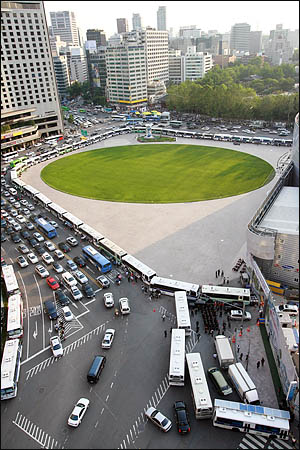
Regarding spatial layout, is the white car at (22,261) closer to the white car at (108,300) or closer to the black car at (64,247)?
the black car at (64,247)

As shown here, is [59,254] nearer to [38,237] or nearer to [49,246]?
[49,246]

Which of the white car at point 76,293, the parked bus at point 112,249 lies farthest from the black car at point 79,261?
the white car at point 76,293

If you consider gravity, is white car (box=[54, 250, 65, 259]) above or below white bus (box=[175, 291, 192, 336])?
above

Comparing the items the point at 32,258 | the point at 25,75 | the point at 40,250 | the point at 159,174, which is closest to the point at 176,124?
the point at 159,174

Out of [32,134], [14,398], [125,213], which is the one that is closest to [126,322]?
[14,398]

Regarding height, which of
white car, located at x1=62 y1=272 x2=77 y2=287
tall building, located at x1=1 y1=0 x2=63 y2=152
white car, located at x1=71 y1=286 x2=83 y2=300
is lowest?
white car, located at x1=71 y1=286 x2=83 y2=300

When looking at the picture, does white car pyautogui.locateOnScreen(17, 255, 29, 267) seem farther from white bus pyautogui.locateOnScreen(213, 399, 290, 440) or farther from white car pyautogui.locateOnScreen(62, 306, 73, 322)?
white bus pyautogui.locateOnScreen(213, 399, 290, 440)

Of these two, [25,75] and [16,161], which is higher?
[25,75]

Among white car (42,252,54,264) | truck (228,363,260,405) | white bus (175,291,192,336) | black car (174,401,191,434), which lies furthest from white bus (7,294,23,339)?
truck (228,363,260,405)
